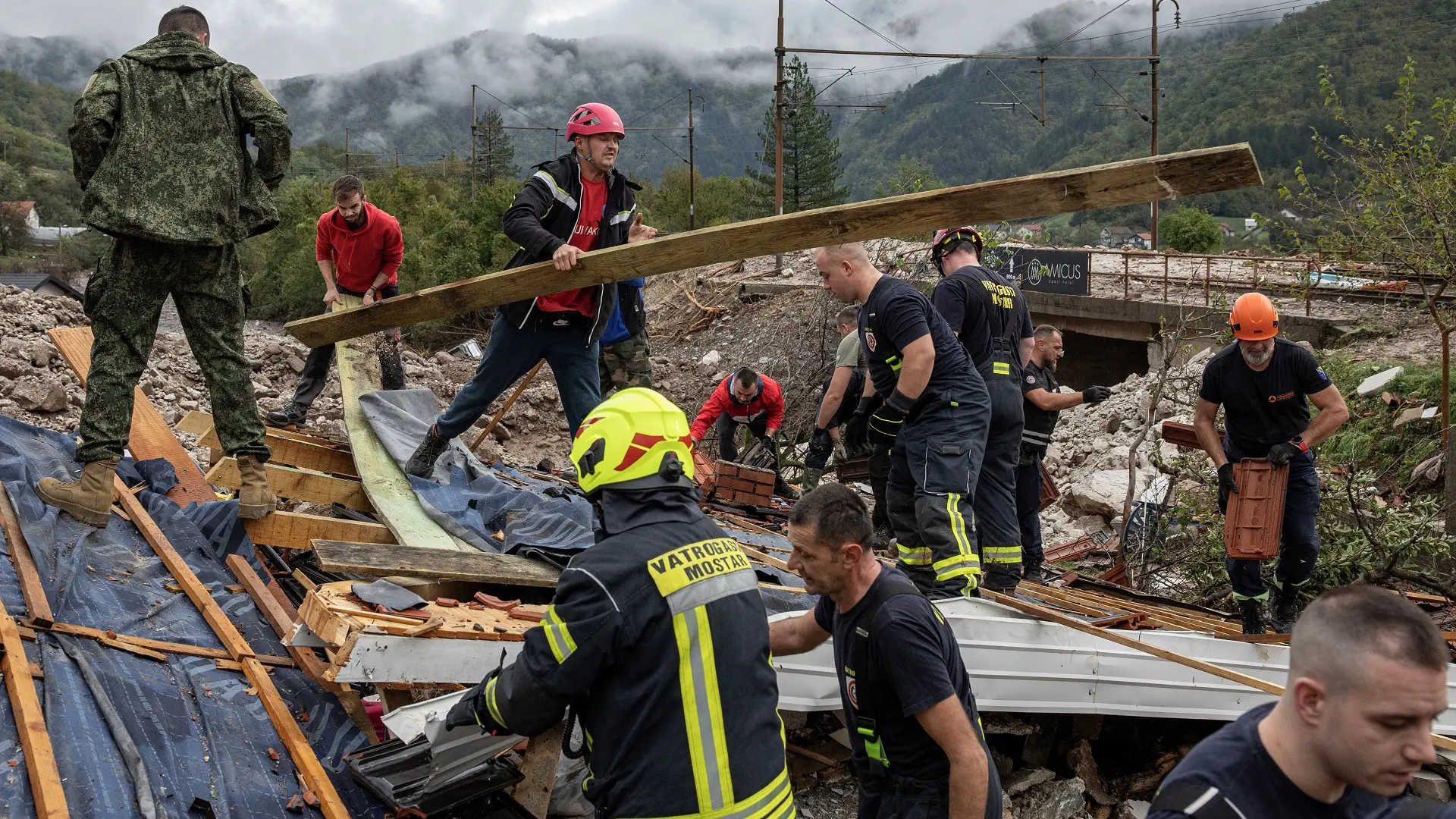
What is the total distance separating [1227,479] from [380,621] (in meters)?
4.36

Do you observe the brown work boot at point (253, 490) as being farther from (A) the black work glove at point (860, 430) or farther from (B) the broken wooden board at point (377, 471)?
(A) the black work glove at point (860, 430)

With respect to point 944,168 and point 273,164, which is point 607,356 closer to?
point 273,164

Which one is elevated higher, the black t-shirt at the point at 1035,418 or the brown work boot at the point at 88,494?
the brown work boot at the point at 88,494

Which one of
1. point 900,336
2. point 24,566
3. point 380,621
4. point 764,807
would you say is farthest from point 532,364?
point 764,807

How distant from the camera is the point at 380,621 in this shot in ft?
10.9

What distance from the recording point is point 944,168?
12875cm

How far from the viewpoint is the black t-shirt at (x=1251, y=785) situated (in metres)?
1.70

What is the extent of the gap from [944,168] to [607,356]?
126m

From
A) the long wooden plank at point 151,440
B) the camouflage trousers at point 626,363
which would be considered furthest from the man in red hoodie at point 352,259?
the camouflage trousers at point 626,363

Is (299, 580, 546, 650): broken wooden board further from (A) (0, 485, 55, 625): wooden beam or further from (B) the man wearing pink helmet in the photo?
(B) the man wearing pink helmet

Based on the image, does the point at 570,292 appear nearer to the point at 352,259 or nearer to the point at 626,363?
the point at 352,259

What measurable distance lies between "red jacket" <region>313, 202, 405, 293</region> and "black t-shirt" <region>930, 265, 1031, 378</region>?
369 centimetres

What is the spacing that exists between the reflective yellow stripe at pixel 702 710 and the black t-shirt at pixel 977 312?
3.50m

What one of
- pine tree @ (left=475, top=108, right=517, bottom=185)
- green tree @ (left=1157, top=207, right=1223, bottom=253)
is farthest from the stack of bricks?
pine tree @ (left=475, top=108, right=517, bottom=185)
